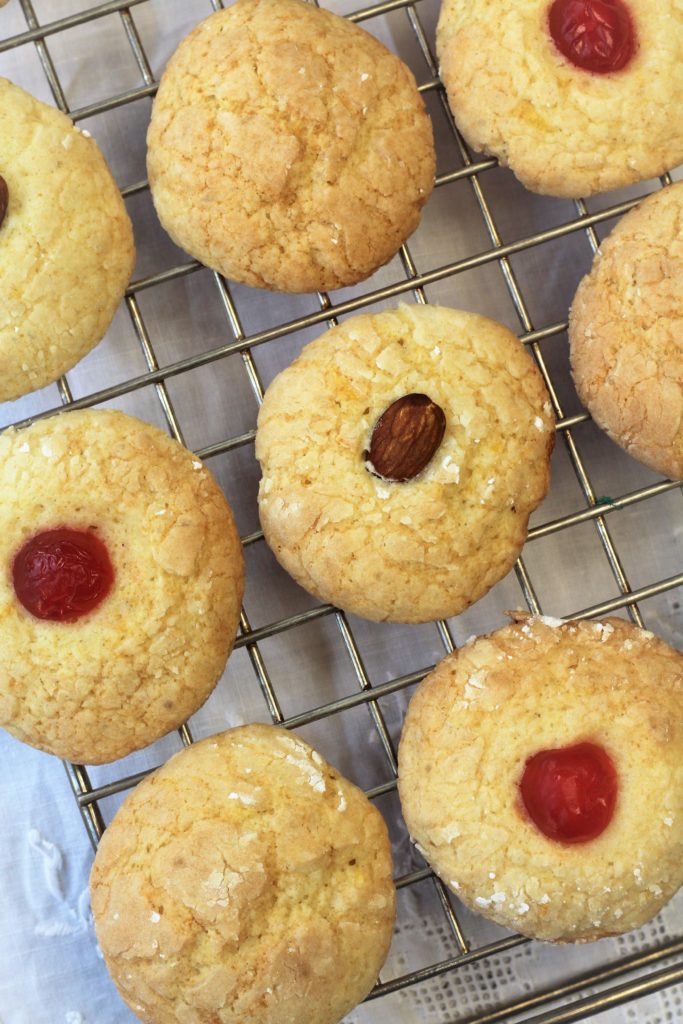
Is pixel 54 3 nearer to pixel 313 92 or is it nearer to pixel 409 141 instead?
pixel 313 92

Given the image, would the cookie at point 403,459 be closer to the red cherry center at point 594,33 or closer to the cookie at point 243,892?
the cookie at point 243,892

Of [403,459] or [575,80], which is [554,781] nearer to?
[403,459]

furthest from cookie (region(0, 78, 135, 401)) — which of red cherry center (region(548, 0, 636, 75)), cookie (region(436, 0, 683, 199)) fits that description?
red cherry center (region(548, 0, 636, 75))

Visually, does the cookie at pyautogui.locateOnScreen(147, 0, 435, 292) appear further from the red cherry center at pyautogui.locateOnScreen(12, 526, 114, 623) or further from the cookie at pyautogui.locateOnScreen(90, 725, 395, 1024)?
the cookie at pyautogui.locateOnScreen(90, 725, 395, 1024)

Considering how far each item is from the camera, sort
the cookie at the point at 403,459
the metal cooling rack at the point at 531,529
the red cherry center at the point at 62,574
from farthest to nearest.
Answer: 1. the metal cooling rack at the point at 531,529
2. the cookie at the point at 403,459
3. the red cherry center at the point at 62,574

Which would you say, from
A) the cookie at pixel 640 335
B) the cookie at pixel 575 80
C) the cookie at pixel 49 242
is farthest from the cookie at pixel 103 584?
the cookie at pixel 575 80

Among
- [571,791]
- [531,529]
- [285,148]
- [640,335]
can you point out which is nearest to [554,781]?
[571,791]
